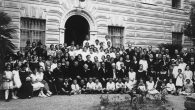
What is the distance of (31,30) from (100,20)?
4080 mm

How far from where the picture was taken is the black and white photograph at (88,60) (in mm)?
9484

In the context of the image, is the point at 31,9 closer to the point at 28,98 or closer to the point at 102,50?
the point at 102,50

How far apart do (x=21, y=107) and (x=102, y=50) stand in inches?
217

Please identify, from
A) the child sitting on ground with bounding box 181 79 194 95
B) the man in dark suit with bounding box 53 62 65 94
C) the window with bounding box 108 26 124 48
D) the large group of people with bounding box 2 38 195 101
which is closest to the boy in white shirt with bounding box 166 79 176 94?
the large group of people with bounding box 2 38 195 101

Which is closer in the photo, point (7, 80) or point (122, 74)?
point (7, 80)

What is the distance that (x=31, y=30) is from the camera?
45.3 feet

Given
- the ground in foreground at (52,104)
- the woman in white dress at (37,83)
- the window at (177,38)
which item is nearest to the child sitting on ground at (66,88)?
the woman in white dress at (37,83)

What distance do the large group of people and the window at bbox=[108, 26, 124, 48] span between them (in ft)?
8.83

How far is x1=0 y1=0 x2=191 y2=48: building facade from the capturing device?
44.3 ft

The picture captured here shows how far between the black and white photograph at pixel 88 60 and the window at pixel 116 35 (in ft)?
0.20

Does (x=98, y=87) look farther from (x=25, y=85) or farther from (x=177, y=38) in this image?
(x=177, y=38)

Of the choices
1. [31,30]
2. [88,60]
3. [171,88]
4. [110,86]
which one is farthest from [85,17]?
[171,88]

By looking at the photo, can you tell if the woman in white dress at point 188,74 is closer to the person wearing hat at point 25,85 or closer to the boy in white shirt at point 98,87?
the boy in white shirt at point 98,87

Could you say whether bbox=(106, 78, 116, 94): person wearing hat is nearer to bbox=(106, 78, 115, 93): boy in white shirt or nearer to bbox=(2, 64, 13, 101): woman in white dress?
bbox=(106, 78, 115, 93): boy in white shirt
